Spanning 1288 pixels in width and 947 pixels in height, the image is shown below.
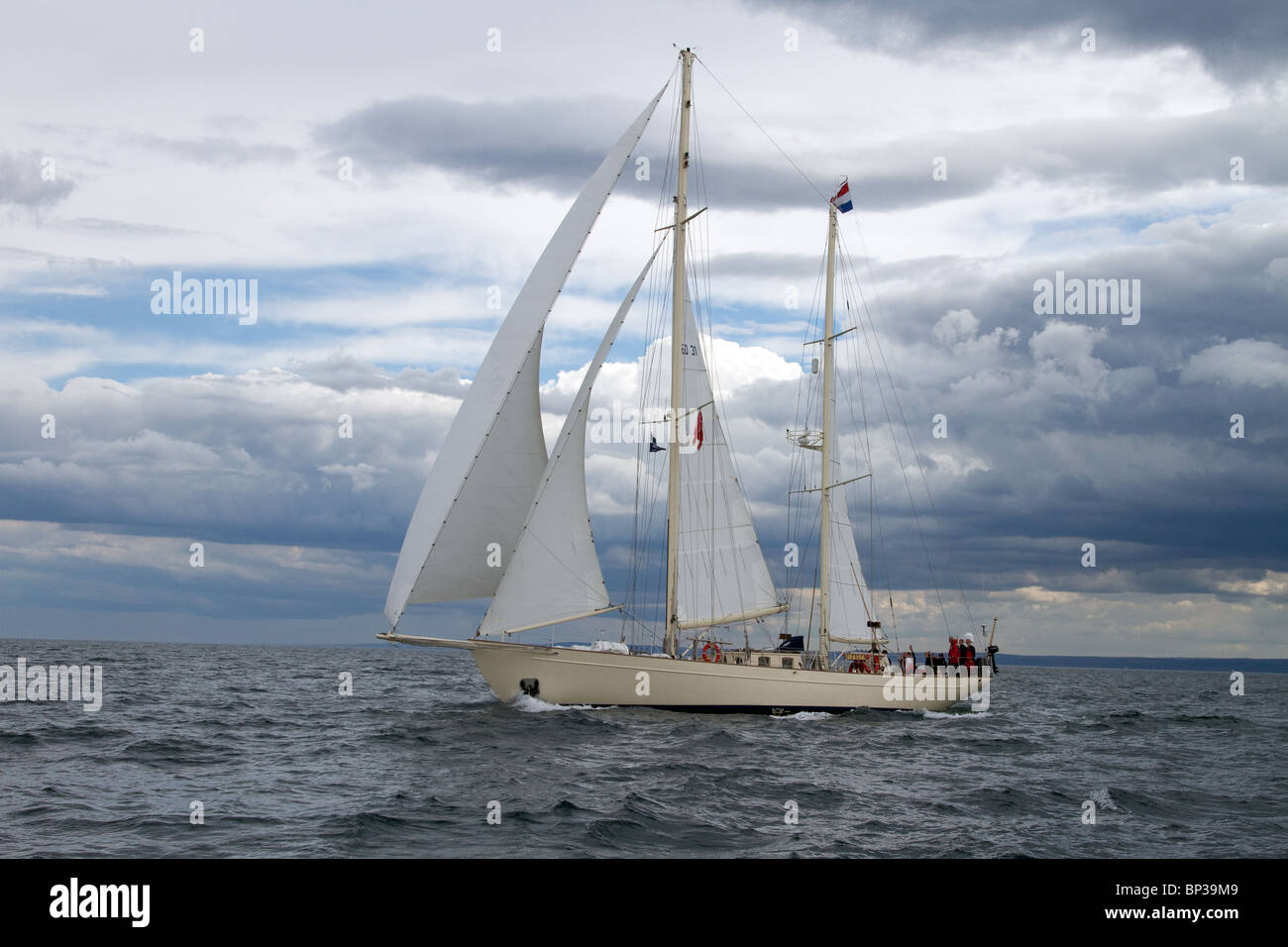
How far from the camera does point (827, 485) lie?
43.2 metres

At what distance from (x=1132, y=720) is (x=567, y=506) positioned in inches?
1364

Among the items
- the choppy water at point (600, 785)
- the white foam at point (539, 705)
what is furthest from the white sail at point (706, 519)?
the white foam at point (539, 705)

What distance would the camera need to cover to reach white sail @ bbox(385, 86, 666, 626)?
108 feet

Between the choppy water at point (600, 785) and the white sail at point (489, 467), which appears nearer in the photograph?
the choppy water at point (600, 785)

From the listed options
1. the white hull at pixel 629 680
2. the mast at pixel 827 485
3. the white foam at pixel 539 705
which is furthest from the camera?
the mast at pixel 827 485

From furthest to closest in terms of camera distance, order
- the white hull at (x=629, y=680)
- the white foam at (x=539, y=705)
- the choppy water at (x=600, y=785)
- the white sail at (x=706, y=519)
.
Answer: the white sail at (x=706, y=519) < the white foam at (x=539, y=705) < the white hull at (x=629, y=680) < the choppy water at (x=600, y=785)

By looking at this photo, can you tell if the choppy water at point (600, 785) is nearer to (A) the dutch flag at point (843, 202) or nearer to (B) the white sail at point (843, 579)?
(B) the white sail at point (843, 579)

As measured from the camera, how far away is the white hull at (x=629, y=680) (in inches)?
1366

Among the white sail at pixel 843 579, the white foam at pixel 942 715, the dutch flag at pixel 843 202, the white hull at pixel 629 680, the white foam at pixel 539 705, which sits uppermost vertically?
the dutch flag at pixel 843 202

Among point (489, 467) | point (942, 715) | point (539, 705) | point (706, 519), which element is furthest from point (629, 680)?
point (942, 715)

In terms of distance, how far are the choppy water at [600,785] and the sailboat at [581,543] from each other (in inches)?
51.8

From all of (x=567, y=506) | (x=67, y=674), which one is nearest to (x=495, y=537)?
(x=567, y=506)

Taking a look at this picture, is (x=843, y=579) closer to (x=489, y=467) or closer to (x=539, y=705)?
(x=539, y=705)
